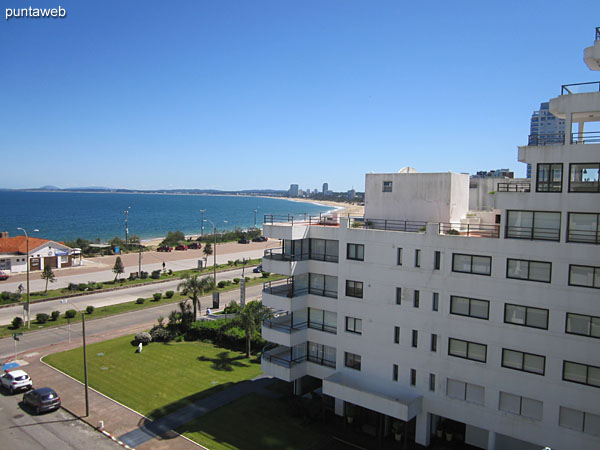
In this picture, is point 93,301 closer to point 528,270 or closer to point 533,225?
point 528,270

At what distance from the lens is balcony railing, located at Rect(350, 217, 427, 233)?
30078 mm

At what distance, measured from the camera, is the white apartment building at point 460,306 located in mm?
21969

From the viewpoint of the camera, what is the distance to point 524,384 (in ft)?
76.0

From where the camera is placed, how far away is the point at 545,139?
77.8 feet

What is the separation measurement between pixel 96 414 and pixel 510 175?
1537 inches

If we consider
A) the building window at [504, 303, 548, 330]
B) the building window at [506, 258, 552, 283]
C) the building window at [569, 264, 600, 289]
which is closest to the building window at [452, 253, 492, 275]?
the building window at [506, 258, 552, 283]

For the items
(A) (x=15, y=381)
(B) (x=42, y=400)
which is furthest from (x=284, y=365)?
(A) (x=15, y=381)

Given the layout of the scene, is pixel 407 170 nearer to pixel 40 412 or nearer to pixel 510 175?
pixel 510 175

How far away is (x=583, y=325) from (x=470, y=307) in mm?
5354

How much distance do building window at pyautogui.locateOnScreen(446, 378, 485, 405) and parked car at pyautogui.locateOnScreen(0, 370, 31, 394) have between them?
99.2ft

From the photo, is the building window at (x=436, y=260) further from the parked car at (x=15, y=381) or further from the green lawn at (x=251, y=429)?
the parked car at (x=15, y=381)

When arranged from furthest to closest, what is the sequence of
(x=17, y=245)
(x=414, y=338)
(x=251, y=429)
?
1. (x=17, y=245)
2. (x=251, y=429)
3. (x=414, y=338)

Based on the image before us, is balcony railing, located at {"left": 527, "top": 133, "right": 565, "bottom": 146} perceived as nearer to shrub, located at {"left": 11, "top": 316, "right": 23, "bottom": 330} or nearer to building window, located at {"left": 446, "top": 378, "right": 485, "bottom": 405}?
A: building window, located at {"left": 446, "top": 378, "right": 485, "bottom": 405}

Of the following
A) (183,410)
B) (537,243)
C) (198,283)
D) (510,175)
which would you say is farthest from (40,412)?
(510,175)
